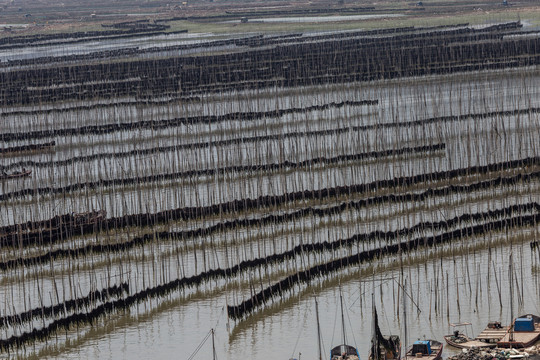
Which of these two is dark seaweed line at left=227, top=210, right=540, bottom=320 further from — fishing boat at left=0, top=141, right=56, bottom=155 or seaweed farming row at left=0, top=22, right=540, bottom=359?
fishing boat at left=0, top=141, right=56, bottom=155

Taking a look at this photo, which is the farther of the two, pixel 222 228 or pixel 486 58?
pixel 486 58

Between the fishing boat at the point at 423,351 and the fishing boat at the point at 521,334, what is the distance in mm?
1808

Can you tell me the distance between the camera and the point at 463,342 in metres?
29.1

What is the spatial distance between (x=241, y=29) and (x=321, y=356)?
101990mm

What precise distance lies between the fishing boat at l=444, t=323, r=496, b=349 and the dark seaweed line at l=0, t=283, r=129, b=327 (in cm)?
1250

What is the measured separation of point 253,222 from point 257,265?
18.0ft

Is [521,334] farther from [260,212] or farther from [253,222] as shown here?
[260,212]

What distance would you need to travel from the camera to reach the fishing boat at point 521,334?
2789cm

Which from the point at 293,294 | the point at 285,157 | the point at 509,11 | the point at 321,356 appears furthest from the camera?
the point at 509,11

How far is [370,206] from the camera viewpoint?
144 ft

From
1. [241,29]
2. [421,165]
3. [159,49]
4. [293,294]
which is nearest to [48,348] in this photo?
[293,294]

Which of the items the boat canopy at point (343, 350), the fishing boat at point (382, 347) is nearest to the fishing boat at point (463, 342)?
the fishing boat at point (382, 347)

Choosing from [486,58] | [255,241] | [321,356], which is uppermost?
[486,58]

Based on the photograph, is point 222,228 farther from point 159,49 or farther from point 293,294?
point 159,49
